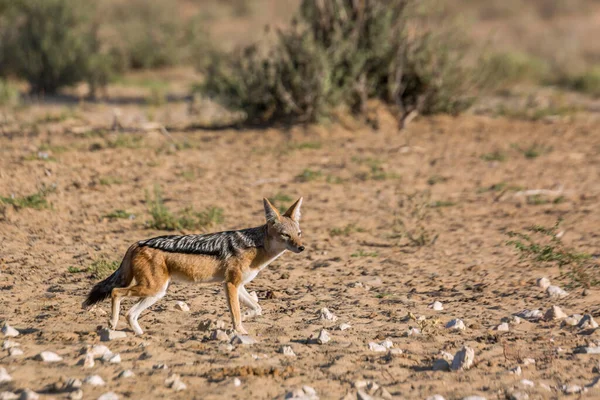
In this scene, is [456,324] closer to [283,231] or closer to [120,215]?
[283,231]

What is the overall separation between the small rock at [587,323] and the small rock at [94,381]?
3326 millimetres

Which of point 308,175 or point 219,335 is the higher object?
point 219,335

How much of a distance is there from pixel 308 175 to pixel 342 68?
10.1ft

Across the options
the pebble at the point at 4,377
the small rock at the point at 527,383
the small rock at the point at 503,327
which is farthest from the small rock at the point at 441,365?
the pebble at the point at 4,377

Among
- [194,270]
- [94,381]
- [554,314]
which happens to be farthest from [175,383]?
[554,314]

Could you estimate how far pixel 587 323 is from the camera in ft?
18.2

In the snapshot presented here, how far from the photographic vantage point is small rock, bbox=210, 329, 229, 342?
17.2ft

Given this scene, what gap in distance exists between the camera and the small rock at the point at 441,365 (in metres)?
4.86

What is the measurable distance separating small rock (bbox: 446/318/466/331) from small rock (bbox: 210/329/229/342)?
162 centimetres

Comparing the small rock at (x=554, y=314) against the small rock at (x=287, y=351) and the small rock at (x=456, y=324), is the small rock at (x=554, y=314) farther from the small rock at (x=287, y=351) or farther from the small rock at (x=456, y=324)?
the small rock at (x=287, y=351)

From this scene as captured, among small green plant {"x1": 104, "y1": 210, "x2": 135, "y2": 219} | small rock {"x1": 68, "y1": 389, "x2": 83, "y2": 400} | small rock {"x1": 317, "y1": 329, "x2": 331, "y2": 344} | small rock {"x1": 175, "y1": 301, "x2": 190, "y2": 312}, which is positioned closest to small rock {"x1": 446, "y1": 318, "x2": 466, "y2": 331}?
small rock {"x1": 317, "y1": 329, "x2": 331, "y2": 344}

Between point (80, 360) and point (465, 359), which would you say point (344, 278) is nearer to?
point (465, 359)

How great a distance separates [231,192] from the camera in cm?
966

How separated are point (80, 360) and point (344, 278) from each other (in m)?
2.90
